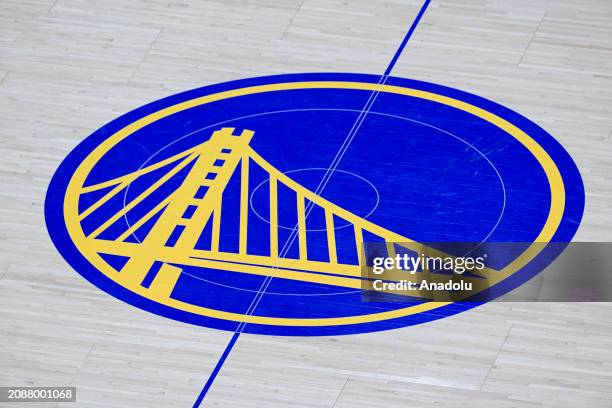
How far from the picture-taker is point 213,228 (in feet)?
42.5

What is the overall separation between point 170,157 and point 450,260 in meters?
2.99

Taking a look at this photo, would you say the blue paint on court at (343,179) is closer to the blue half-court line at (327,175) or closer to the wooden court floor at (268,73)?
the blue half-court line at (327,175)

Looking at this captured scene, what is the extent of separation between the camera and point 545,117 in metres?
14.0

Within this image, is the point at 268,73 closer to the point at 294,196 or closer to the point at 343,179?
the point at 343,179

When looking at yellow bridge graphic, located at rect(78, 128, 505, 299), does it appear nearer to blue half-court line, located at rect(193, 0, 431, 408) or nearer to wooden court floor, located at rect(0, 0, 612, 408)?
blue half-court line, located at rect(193, 0, 431, 408)

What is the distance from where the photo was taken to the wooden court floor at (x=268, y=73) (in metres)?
11.3

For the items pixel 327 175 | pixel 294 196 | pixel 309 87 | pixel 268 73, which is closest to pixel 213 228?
pixel 294 196

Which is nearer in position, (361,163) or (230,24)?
(361,163)

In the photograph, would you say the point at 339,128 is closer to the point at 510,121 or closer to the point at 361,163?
the point at 361,163

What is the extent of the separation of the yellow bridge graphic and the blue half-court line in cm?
13

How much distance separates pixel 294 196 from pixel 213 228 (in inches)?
31.9

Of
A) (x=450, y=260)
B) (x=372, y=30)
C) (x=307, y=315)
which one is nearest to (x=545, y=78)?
(x=372, y=30)

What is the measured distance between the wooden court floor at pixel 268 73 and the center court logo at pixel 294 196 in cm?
20

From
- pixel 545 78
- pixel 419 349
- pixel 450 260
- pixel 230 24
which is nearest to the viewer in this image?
pixel 419 349
